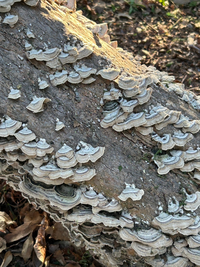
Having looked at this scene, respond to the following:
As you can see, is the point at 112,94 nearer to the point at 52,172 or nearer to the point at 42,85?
the point at 42,85

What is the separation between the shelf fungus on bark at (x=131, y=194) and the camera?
2.44 m

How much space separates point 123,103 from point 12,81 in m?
1.06

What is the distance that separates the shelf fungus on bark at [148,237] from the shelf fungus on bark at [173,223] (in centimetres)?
7

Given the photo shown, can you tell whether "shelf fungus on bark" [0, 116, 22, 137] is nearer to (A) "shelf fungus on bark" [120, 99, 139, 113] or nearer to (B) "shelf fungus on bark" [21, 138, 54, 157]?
(B) "shelf fungus on bark" [21, 138, 54, 157]

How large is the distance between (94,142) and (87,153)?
0.58 feet

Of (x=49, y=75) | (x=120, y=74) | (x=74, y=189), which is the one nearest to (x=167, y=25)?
(x=120, y=74)

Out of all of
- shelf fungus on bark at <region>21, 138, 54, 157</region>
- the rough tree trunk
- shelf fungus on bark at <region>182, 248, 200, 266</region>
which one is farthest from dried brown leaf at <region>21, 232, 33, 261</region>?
shelf fungus on bark at <region>182, 248, 200, 266</region>

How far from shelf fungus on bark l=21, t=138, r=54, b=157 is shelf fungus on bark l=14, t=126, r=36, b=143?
46 millimetres

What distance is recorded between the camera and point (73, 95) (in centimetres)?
255

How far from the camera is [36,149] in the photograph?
2.34m

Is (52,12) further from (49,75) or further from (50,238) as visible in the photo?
(50,238)

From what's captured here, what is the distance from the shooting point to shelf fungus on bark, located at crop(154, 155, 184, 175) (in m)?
2.50

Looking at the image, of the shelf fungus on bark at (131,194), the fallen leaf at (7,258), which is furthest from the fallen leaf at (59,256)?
the shelf fungus on bark at (131,194)

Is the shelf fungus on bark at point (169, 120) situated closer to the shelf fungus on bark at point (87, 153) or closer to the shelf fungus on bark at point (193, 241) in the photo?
the shelf fungus on bark at point (87, 153)
